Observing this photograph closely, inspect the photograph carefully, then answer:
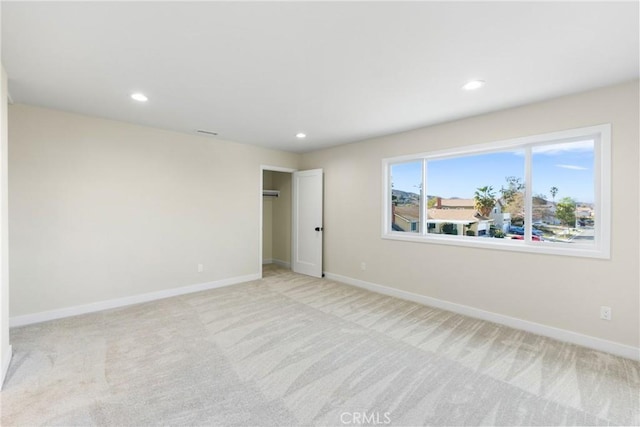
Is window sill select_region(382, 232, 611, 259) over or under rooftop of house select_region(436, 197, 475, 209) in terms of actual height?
under

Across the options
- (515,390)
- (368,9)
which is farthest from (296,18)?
(515,390)

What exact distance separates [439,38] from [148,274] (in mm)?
4468

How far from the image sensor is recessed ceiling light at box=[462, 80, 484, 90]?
2.50 metres

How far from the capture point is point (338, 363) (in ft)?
7.86

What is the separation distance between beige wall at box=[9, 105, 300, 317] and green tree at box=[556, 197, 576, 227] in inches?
175

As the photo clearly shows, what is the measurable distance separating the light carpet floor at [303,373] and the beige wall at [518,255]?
0.36 meters

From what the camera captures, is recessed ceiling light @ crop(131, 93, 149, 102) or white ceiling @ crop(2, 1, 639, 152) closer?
white ceiling @ crop(2, 1, 639, 152)

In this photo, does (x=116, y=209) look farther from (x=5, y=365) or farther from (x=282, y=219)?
(x=282, y=219)

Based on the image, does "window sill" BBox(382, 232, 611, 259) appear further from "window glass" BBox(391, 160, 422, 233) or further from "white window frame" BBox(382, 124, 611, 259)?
"window glass" BBox(391, 160, 422, 233)

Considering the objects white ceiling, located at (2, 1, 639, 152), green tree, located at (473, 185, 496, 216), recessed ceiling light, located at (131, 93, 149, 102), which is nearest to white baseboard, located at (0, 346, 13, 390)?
white ceiling, located at (2, 1, 639, 152)

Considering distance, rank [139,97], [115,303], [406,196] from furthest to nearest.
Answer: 1. [406,196]
2. [115,303]
3. [139,97]

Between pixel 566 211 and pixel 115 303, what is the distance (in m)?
5.59

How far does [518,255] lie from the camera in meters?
3.11

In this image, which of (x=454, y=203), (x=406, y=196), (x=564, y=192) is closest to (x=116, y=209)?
(x=406, y=196)
